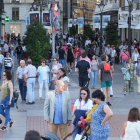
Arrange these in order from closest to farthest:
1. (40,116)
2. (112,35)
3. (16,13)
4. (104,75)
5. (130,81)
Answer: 1. (40,116)
2. (104,75)
3. (130,81)
4. (112,35)
5. (16,13)

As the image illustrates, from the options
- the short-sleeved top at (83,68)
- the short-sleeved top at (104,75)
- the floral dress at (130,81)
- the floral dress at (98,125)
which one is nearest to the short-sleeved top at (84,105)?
the floral dress at (98,125)

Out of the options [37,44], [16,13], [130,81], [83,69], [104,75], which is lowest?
[130,81]

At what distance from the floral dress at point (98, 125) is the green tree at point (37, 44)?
46.5 feet

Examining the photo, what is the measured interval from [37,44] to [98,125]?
14.4m

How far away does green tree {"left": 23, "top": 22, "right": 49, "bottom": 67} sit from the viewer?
20922 millimetres

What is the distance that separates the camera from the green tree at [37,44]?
2092cm

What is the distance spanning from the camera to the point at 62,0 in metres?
91.1

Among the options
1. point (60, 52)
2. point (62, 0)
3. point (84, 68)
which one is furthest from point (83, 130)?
point (62, 0)

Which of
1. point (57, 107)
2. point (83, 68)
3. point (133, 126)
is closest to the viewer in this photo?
point (133, 126)

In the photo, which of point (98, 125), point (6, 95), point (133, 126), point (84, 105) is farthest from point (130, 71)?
point (133, 126)

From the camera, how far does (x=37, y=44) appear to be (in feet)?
68.5

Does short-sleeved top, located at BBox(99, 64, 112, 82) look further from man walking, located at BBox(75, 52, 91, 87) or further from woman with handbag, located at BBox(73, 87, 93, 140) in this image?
woman with handbag, located at BBox(73, 87, 93, 140)

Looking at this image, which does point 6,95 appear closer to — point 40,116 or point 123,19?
point 40,116

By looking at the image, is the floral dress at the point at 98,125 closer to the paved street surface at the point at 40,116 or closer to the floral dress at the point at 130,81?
the paved street surface at the point at 40,116
